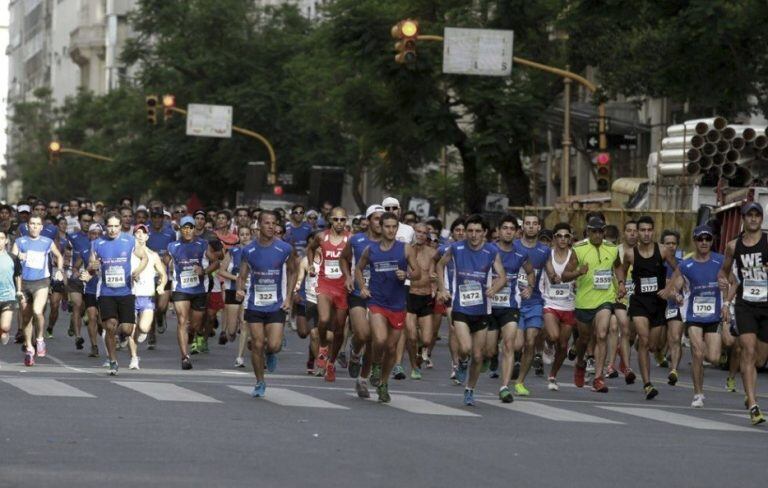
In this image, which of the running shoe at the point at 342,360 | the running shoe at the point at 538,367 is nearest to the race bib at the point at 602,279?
the running shoe at the point at 538,367

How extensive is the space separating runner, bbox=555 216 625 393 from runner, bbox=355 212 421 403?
3222 mm

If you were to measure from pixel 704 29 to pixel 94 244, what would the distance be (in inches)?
470

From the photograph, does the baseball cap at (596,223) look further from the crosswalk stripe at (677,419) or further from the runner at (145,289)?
the runner at (145,289)

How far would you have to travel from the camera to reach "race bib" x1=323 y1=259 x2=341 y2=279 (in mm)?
21969

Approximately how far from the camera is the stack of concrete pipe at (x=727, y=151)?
107 feet

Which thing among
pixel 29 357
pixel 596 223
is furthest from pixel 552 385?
pixel 29 357

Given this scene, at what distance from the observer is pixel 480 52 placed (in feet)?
134

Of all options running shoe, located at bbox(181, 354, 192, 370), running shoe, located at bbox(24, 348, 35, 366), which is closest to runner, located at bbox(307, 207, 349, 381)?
running shoe, located at bbox(181, 354, 192, 370)

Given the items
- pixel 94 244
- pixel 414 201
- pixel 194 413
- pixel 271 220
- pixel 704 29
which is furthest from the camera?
pixel 414 201

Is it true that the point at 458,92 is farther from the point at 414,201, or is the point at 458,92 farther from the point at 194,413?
the point at 194,413

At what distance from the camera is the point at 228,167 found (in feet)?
250

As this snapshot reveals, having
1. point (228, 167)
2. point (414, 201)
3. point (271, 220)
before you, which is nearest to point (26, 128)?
point (228, 167)

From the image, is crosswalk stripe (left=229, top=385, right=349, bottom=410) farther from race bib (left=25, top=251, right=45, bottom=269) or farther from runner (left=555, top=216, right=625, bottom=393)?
race bib (left=25, top=251, right=45, bottom=269)

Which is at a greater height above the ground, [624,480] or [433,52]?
[433,52]
